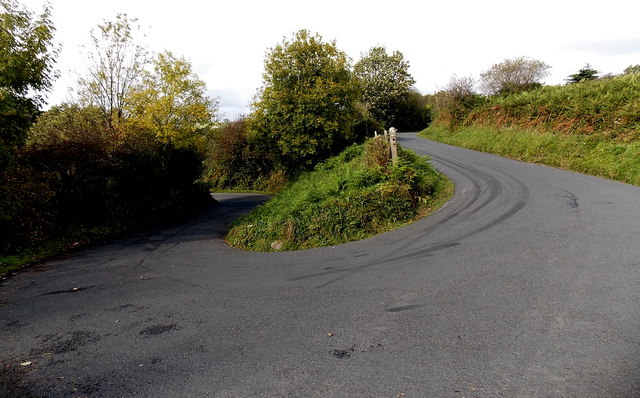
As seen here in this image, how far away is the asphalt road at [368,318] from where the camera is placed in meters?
3.26

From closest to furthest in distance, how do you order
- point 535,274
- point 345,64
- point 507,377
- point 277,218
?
1. point 507,377
2. point 535,274
3. point 277,218
4. point 345,64

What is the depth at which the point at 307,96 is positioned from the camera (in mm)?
17016

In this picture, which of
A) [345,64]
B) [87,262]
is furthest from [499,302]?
[345,64]

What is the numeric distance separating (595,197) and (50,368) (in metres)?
11.9

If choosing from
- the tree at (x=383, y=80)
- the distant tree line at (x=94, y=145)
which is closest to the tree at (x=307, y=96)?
the distant tree line at (x=94, y=145)

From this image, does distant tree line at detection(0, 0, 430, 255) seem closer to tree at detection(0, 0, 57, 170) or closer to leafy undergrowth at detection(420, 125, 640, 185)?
tree at detection(0, 0, 57, 170)

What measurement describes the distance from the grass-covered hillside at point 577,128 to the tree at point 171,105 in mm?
17029

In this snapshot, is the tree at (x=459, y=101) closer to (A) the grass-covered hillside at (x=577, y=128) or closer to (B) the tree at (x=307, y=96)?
(A) the grass-covered hillside at (x=577, y=128)

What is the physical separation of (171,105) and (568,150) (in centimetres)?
1972

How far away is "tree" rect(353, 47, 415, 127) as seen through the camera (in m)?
37.4

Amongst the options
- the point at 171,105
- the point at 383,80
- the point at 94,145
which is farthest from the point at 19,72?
the point at 383,80

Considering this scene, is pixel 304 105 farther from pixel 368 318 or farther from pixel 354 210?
pixel 368 318

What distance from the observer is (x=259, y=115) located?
19031 mm

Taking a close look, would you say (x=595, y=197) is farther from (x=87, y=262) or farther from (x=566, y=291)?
(x=87, y=262)
